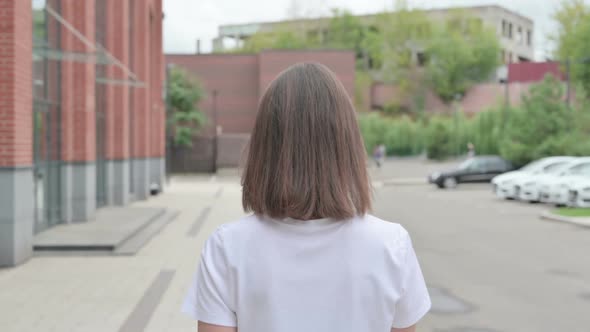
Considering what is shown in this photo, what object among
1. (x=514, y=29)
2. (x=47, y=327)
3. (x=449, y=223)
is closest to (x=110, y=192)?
(x=449, y=223)

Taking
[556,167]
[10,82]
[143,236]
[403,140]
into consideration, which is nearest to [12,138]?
[10,82]

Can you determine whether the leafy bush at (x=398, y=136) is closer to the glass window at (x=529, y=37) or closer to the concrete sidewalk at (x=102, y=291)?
the glass window at (x=529, y=37)

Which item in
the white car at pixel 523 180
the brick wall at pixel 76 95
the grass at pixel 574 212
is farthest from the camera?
the white car at pixel 523 180

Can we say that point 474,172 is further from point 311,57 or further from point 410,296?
point 410,296

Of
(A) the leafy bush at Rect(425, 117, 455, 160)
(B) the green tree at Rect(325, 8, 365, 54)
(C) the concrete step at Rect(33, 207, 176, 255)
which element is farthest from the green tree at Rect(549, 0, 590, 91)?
(C) the concrete step at Rect(33, 207, 176, 255)

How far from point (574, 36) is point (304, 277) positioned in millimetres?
70572

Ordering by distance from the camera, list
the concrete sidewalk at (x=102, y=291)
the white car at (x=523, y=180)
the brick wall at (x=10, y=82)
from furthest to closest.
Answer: the white car at (x=523, y=180)
the brick wall at (x=10, y=82)
the concrete sidewalk at (x=102, y=291)

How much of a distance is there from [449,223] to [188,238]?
673 centimetres

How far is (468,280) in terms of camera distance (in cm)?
946

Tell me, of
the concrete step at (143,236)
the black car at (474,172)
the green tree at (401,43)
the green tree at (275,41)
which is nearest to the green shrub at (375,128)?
the green tree at (401,43)

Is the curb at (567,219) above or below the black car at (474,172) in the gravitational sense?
below

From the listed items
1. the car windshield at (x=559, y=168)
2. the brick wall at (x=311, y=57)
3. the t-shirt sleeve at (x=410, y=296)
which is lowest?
the car windshield at (x=559, y=168)

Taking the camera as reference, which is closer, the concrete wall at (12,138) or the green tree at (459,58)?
the concrete wall at (12,138)

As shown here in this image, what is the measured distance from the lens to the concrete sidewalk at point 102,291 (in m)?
6.94
